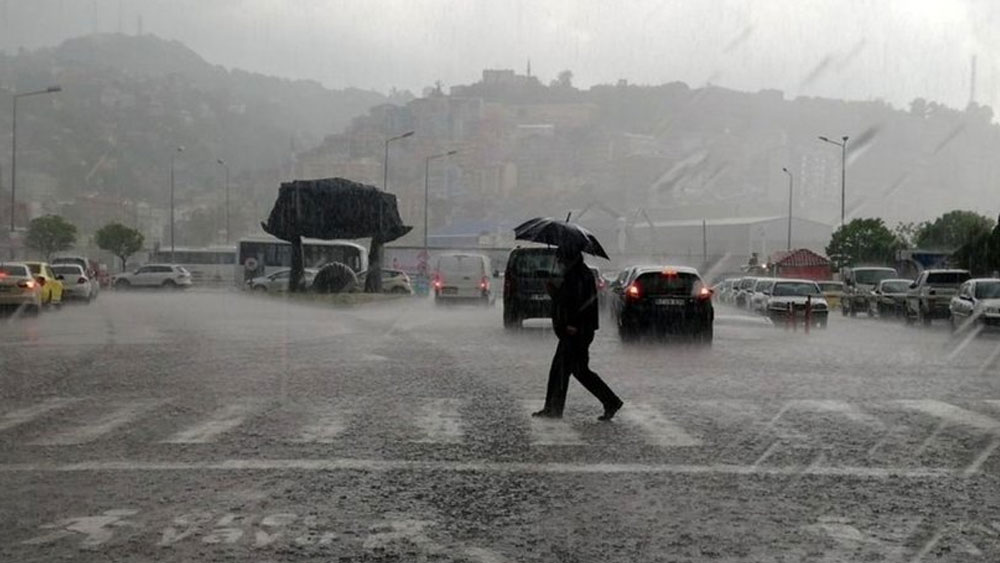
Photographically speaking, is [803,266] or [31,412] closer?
[31,412]

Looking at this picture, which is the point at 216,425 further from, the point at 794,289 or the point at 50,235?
the point at 50,235

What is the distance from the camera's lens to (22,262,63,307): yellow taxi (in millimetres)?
38312

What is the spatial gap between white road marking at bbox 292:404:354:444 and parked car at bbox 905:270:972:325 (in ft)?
89.3

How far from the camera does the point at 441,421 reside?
38.5 feet

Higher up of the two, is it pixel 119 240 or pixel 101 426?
pixel 119 240

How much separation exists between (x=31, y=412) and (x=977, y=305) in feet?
82.7

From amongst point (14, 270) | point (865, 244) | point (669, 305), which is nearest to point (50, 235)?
point (865, 244)

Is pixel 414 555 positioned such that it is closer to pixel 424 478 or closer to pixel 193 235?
pixel 424 478

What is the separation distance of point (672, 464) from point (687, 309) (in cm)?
1564

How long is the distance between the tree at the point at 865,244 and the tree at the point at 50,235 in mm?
61683

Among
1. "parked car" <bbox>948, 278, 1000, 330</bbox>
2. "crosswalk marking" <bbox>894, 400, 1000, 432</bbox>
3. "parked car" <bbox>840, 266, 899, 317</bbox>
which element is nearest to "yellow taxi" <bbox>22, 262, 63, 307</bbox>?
"parked car" <bbox>948, 278, 1000, 330</bbox>

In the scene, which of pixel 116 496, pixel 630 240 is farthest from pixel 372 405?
pixel 630 240

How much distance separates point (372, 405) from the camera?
1311 cm

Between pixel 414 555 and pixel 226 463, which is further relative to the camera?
pixel 226 463
